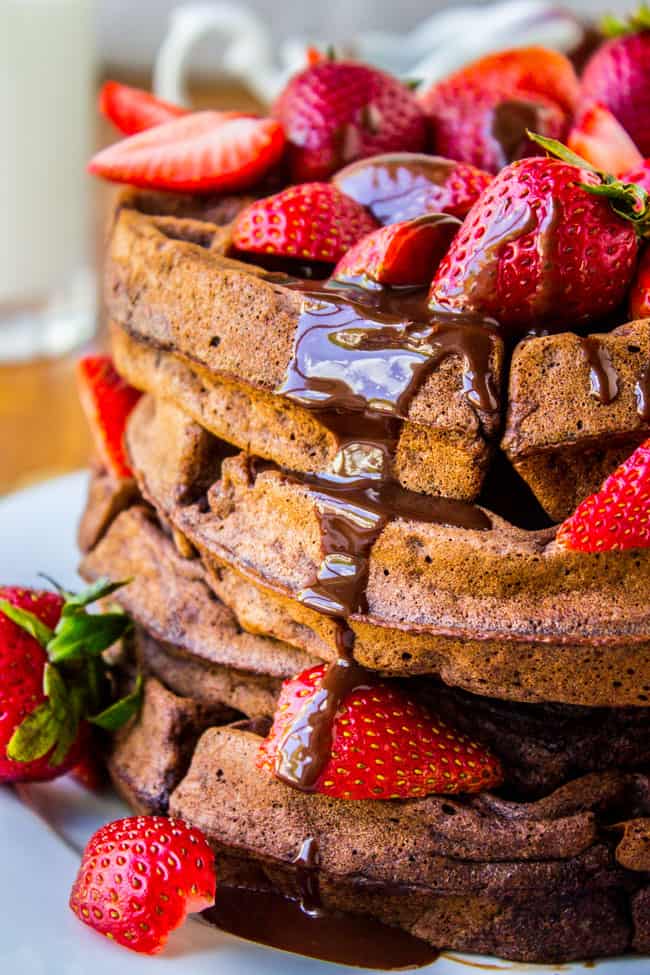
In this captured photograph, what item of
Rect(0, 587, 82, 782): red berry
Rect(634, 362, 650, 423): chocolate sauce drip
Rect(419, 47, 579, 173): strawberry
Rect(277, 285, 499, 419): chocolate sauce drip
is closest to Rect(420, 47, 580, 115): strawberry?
Rect(419, 47, 579, 173): strawberry

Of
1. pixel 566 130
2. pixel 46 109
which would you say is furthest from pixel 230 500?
pixel 46 109

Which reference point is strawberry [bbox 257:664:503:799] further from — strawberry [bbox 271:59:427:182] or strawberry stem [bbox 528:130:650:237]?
strawberry [bbox 271:59:427:182]

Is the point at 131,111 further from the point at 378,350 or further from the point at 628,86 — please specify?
the point at 378,350

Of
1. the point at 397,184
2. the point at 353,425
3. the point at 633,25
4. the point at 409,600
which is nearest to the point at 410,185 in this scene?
the point at 397,184

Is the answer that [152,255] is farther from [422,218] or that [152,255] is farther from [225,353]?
[422,218]

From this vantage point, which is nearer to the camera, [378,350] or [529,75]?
[378,350]

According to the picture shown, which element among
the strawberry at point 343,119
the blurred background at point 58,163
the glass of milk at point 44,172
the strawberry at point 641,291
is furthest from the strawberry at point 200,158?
the glass of milk at point 44,172

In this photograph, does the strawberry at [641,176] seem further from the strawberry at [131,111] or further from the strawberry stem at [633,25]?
the strawberry at [131,111]
